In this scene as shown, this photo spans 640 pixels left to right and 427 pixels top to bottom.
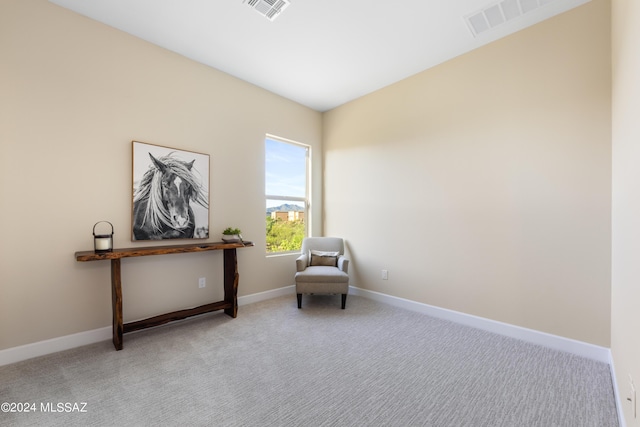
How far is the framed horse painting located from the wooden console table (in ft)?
0.74

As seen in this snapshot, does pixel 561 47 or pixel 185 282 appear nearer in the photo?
pixel 561 47

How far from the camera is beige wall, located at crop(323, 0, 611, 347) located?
87.7 inches

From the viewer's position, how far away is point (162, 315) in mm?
2662

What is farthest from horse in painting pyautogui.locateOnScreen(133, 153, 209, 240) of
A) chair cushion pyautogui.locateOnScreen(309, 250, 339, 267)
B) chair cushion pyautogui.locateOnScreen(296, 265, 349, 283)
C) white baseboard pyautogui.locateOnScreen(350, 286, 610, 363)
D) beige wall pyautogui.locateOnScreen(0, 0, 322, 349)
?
white baseboard pyautogui.locateOnScreen(350, 286, 610, 363)

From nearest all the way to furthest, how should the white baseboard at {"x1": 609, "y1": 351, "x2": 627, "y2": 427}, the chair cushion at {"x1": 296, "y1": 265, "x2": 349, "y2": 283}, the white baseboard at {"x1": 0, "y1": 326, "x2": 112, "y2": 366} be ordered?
the white baseboard at {"x1": 609, "y1": 351, "x2": 627, "y2": 427} < the white baseboard at {"x1": 0, "y1": 326, "x2": 112, "y2": 366} < the chair cushion at {"x1": 296, "y1": 265, "x2": 349, "y2": 283}

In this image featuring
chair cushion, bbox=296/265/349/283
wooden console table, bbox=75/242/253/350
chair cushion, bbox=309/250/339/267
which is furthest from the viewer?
chair cushion, bbox=309/250/339/267

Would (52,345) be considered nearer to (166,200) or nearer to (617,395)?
(166,200)

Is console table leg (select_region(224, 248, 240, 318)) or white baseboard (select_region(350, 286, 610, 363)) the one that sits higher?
console table leg (select_region(224, 248, 240, 318))

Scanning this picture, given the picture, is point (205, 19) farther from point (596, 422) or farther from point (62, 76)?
point (596, 422)

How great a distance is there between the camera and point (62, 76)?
7.64ft

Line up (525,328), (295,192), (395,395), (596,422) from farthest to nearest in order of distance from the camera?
(295,192), (525,328), (395,395), (596,422)

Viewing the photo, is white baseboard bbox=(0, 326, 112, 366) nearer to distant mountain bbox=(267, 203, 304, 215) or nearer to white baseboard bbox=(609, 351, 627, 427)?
distant mountain bbox=(267, 203, 304, 215)

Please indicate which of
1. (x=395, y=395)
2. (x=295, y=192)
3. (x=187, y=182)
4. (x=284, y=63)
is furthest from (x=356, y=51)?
(x=395, y=395)

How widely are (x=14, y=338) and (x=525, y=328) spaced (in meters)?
4.48
